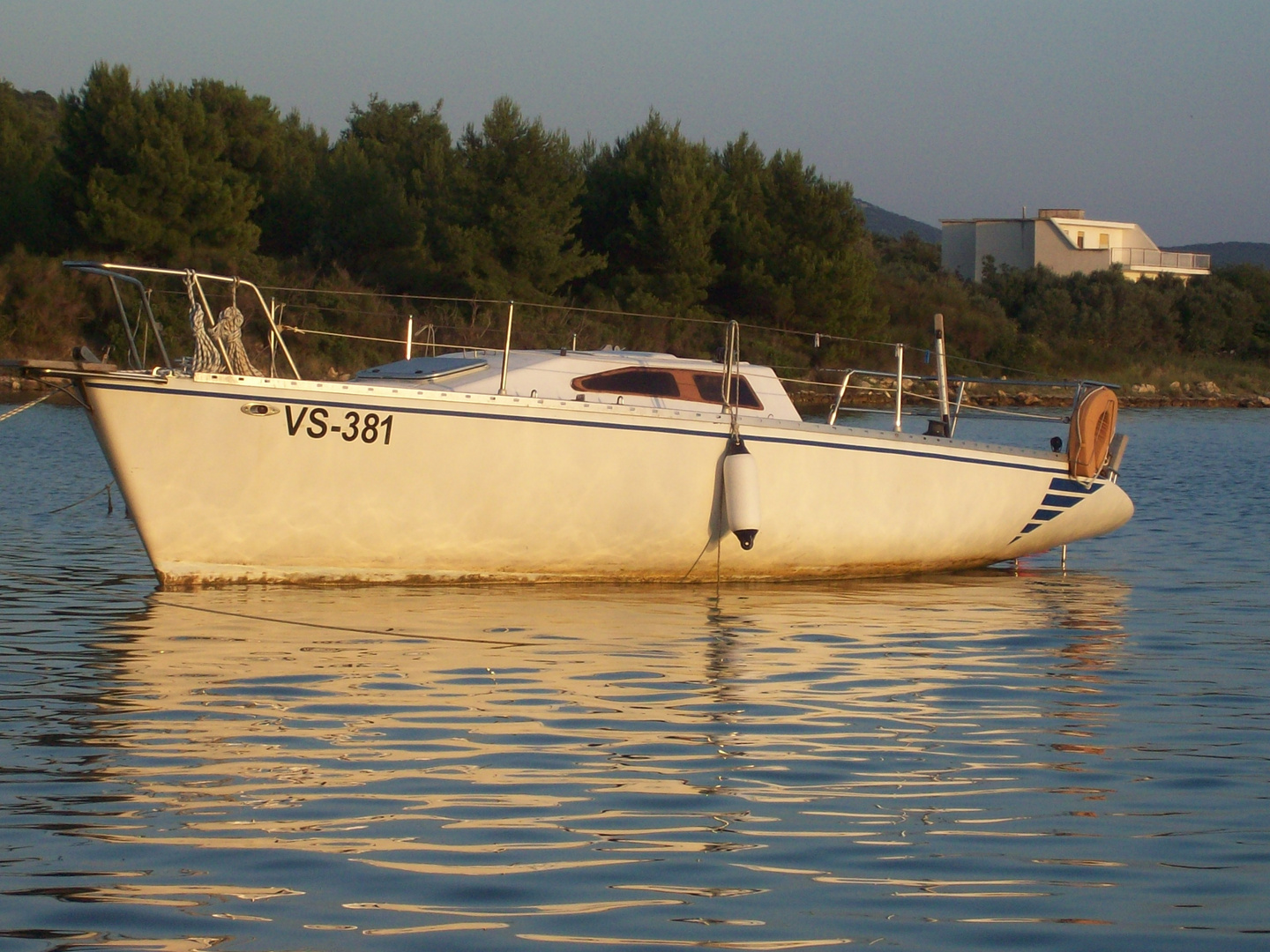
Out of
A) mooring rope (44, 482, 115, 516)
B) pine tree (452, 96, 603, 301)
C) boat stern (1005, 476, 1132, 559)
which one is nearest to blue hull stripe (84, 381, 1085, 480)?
boat stern (1005, 476, 1132, 559)

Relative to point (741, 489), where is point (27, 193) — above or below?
above

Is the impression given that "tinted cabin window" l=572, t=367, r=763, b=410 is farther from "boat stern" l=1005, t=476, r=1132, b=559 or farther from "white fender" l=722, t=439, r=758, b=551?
"boat stern" l=1005, t=476, r=1132, b=559

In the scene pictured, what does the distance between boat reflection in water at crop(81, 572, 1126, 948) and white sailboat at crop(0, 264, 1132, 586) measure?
1.65 feet

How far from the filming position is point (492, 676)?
730 cm

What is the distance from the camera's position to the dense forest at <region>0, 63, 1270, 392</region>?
123ft

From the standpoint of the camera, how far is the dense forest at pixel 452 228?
37594 mm

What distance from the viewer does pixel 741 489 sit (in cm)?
996

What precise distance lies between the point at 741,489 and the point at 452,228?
31518 millimetres

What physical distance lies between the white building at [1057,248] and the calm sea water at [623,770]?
63235 mm

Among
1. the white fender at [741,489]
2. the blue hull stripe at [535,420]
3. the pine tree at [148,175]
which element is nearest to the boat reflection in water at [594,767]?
the white fender at [741,489]

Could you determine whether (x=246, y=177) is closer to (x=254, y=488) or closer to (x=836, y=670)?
(x=254, y=488)

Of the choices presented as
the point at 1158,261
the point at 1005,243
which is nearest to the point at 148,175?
the point at 1005,243

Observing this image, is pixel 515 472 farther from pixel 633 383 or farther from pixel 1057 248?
pixel 1057 248

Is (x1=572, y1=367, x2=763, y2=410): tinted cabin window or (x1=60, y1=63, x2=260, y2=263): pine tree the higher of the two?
(x1=60, y1=63, x2=260, y2=263): pine tree
